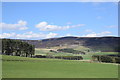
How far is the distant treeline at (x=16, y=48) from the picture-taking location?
117062mm

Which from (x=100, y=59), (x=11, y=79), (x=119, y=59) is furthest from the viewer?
(x=100, y=59)

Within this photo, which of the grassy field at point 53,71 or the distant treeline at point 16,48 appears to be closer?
the grassy field at point 53,71

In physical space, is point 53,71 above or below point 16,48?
below

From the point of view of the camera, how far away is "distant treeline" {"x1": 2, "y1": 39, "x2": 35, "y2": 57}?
4609 inches

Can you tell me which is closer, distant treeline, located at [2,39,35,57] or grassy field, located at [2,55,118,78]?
grassy field, located at [2,55,118,78]

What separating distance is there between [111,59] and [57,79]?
7790 centimetres

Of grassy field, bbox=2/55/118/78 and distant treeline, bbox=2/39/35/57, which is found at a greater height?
distant treeline, bbox=2/39/35/57

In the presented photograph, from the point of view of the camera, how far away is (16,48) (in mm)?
122375

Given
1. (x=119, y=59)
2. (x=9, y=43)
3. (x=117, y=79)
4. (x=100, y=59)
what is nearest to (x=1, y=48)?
(x=9, y=43)

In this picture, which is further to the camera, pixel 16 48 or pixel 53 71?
pixel 16 48

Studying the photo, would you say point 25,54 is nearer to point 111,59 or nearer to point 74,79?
point 111,59

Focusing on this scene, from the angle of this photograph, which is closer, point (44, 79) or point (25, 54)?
point (44, 79)

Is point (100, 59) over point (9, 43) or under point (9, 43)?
under

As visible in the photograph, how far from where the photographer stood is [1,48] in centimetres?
10994
